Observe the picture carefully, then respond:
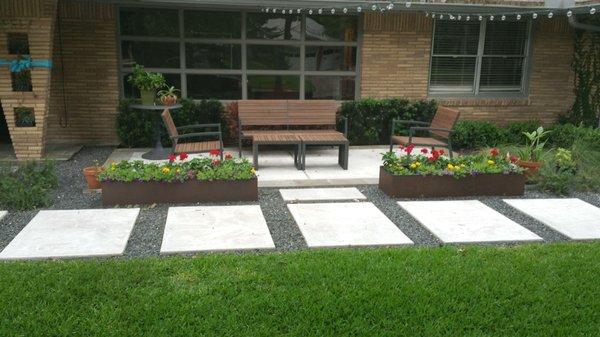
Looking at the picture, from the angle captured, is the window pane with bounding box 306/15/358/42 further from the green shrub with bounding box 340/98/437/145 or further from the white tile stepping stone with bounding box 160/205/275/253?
the white tile stepping stone with bounding box 160/205/275/253

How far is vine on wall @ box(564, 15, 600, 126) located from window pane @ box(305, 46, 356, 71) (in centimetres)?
466

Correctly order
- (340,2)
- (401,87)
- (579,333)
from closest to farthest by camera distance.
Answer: (579,333), (340,2), (401,87)

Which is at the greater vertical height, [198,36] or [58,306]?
[198,36]

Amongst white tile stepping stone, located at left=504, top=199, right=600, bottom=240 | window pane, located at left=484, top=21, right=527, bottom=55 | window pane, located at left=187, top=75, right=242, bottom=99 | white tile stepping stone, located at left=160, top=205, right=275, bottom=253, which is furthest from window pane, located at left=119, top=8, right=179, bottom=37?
white tile stepping stone, located at left=504, top=199, right=600, bottom=240

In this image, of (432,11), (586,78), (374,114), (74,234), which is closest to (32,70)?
(74,234)

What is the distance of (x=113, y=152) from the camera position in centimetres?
870

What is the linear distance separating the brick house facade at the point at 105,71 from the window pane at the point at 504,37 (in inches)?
10.7

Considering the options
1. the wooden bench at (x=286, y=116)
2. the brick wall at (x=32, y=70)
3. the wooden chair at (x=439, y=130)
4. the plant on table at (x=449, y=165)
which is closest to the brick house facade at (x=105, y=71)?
the brick wall at (x=32, y=70)

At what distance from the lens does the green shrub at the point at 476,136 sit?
30.3 ft

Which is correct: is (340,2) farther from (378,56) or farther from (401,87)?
(401,87)

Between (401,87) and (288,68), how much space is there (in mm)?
2220

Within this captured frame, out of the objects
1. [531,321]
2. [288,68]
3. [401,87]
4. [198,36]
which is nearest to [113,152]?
[198,36]

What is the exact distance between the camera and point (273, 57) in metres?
9.67

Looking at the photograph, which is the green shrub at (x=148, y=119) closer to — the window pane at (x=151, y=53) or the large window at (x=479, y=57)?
the window pane at (x=151, y=53)
